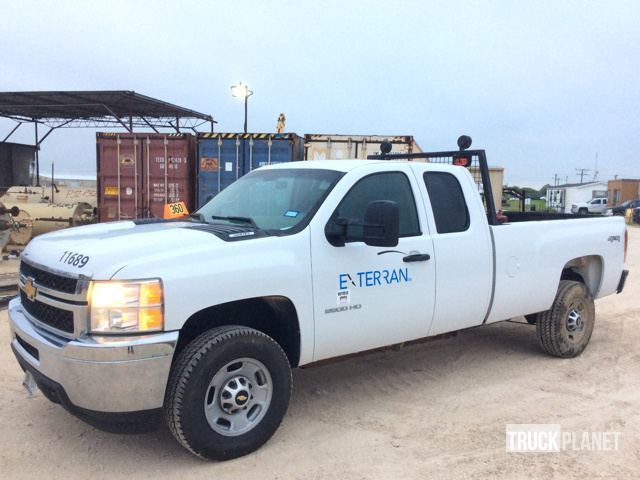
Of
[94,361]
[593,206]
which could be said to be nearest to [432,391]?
[94,361]

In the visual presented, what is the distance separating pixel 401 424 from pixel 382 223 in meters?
1.55

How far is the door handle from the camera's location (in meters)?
4.12

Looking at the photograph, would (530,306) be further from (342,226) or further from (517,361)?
(342,226)

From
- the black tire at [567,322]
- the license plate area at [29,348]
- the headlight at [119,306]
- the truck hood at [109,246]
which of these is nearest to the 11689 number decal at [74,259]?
the truck hood at [109,246]

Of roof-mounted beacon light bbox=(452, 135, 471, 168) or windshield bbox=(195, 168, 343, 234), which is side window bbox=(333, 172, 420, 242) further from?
roof-mounted beacon light bbox=(452, 135, 471, 168)

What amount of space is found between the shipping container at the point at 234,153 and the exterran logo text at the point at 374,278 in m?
9.34

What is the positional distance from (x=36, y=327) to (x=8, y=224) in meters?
9.28

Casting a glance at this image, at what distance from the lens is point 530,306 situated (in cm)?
521

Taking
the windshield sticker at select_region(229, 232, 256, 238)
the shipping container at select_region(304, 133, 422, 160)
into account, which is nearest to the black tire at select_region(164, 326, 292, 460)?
the windshield sticker at select_region(229, 232, 256, 238)

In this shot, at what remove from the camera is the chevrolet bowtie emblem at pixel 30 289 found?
3.46 m

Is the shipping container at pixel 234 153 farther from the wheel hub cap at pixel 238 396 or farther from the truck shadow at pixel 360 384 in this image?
the wheel hub cap at pixel 238 396

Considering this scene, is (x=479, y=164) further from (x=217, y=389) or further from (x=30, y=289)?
(x=30, y=289)

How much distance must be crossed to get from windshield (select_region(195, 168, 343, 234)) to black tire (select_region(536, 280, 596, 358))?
286cm

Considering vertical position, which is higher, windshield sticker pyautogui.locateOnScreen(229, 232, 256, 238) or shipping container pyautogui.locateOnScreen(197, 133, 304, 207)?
shipping container pyautogui.locateOnScreen(197, 133, 304, 207)
